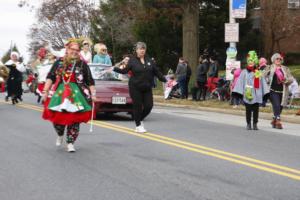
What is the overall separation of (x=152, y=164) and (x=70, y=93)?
5.92ft

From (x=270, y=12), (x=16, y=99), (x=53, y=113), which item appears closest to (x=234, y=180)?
(x=53, y=113)

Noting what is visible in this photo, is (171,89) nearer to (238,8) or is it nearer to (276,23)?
(238,8)

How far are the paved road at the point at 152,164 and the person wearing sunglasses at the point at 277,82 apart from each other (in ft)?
2.38

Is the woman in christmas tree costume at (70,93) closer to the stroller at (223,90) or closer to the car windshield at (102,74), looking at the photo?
the car windshield at (102,74)

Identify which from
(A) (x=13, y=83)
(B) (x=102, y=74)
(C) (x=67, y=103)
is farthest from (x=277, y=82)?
(A) (x=13, y=83)

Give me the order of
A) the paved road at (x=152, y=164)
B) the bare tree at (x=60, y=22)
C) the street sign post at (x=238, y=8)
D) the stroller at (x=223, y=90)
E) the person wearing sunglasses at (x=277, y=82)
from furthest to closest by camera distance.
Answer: the bare tree at (x=60, y=22) < the stroller at (x=223, y=90) < the street sign post at (x=238, y=8) < the person wearing sunglasses at (x=277, y=82) < the paved road at (x=152, y=164)

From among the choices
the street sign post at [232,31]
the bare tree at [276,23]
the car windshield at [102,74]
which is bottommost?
the car windshield at [102,74]

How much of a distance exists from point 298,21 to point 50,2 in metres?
16.9

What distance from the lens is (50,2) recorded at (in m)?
43.8

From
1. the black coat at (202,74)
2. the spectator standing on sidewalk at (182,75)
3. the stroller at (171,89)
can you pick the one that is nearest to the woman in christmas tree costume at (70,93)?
the black coat at (202,74)

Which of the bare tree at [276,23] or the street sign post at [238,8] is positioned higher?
the bare tree at [276,23]

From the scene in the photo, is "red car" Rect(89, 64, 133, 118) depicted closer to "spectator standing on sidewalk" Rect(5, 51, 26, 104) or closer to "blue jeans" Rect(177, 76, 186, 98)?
"spectator standing on sidewalk" Rect(5, 51, 26, 104)

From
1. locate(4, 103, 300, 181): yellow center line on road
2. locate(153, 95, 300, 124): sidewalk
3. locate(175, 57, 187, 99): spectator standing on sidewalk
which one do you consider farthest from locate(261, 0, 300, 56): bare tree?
locate(4, 103, 300, 181): yellow center line on road

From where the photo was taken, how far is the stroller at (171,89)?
84.5 ft
